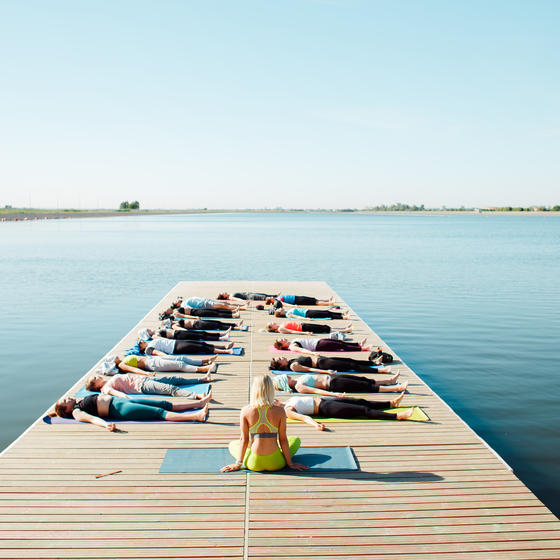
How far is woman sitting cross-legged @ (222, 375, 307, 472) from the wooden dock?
0.16 m

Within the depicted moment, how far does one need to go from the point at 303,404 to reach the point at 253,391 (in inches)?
74.9

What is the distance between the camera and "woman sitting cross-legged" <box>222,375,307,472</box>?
16.8 ft

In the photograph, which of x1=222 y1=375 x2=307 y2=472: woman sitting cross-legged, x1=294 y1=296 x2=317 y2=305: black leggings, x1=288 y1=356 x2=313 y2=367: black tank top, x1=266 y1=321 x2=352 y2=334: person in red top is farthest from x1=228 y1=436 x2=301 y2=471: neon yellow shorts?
x1=294 y1=296 x2=317 y2=305: black leggings

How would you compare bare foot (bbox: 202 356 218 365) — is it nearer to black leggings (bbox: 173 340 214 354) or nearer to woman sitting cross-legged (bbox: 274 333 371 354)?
black leggings (bbox: 173 340 214 354)

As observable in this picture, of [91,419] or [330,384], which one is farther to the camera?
[330,384]

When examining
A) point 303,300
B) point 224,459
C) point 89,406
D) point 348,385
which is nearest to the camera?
point 224,459

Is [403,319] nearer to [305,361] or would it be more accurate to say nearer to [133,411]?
[305,361]

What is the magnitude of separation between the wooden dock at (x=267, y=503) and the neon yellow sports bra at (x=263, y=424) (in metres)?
0.43

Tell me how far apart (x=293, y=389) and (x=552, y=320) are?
12.0 metres

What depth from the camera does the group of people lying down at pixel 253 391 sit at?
17.3 ft

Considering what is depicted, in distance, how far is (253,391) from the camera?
16.9 feet

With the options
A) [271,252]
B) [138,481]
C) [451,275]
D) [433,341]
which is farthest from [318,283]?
[271,252]

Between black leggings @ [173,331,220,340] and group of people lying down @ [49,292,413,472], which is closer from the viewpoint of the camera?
group of people lying down @ [49,292,413,472]

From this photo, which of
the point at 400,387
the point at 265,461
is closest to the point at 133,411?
the point at 265,461
